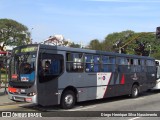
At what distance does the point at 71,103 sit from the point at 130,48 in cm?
7936

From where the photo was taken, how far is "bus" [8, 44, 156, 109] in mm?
13352

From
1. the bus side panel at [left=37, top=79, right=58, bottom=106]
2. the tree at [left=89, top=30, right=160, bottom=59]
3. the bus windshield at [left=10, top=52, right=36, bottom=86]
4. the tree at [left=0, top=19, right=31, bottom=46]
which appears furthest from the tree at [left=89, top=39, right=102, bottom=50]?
the bus side panel at [left=37, top=79, right=58, bottom=106]

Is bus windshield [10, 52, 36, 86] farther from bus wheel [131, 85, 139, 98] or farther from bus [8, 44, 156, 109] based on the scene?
bus wheel [131, 85, 139, 98]

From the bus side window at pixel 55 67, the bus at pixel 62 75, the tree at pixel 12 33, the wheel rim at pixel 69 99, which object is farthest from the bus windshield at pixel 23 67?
the tree at pixel 12 33

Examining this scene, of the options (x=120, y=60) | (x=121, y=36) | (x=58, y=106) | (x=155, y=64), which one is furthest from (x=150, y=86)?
(x=121, y=36)

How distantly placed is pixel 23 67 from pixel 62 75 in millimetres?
1697

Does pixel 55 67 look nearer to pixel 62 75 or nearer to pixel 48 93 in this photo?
pixel 62 75

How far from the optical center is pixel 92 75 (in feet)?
52.9

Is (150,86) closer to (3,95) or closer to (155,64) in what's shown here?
(155,64)

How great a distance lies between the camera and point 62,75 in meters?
14.3

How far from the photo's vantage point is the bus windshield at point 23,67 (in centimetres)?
1336

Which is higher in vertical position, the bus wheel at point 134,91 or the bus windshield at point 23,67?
the bus windshield at point 23,67

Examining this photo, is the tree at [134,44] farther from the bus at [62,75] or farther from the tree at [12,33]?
the bus at [62,75]

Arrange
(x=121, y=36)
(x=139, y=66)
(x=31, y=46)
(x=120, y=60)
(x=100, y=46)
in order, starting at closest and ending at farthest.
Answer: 1. (x=31, y=46)
2. (x=120, y=60)
3. (x=139, y=66)
4. (x=100, y=46)
5. (x=121, y=36)
